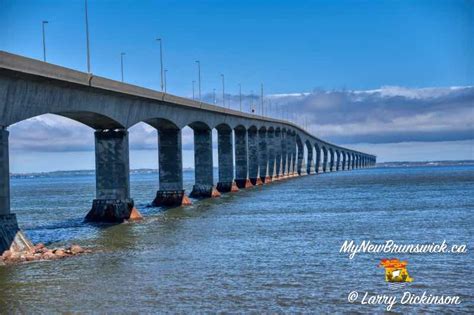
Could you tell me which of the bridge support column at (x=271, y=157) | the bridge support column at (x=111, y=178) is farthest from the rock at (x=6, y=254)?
the bridge support column at (x=271, y=157)

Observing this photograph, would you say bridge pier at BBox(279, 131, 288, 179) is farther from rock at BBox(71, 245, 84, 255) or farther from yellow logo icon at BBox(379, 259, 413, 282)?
yellow logo icon at BBox(379, 259, 413, 282)

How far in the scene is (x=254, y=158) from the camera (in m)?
97.6

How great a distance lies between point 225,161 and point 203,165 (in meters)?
11.1

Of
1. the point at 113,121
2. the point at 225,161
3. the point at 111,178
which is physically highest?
the point at 113,121

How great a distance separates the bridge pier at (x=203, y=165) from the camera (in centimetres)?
6856

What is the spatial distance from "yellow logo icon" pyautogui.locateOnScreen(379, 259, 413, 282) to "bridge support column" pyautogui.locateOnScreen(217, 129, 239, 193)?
56281 millimetres

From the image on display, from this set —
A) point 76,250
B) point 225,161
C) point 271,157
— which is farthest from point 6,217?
point 271,157

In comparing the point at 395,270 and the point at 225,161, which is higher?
the point at 225,161

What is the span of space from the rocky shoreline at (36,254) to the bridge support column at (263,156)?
73.3 meters

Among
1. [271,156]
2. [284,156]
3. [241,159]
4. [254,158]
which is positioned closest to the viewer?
[241,159]

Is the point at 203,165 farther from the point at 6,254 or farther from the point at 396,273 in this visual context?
the point at 396,273

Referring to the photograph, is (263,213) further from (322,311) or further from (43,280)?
(322,311)

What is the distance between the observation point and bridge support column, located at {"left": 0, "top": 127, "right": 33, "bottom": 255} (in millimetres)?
26969

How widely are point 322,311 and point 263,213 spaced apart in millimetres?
30439
